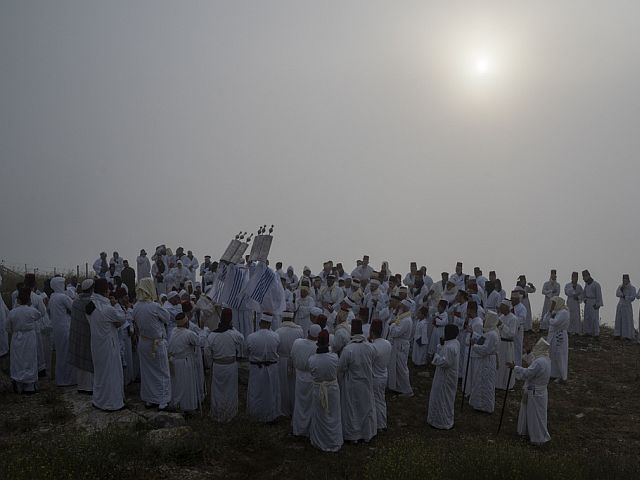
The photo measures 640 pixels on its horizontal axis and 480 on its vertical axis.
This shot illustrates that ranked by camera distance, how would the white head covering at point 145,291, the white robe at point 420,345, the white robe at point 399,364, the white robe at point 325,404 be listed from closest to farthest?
the white robe at point 325,404 < the white head covering at point 145,291 < the white robe at point 399,364 < the white robe at point 420,345

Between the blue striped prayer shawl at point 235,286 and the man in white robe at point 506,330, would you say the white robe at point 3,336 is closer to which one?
the blue striped prayer shawl at point 235,286

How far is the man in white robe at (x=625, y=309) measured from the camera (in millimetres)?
19703

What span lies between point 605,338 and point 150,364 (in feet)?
54.9

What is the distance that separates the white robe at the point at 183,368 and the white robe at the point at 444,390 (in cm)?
464

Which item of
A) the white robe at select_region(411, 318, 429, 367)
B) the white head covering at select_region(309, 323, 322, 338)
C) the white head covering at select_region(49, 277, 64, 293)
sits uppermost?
the white head covering at select_region(49, 277, 64, 293)

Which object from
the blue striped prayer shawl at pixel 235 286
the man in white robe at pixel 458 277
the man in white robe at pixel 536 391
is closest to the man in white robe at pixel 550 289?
the man in white robe at pixel 458 277

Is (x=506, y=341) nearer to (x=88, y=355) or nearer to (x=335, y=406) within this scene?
(x=335, y=406)

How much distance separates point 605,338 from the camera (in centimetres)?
2030

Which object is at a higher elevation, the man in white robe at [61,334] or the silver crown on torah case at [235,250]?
the silver crown on torah case at [235,250]

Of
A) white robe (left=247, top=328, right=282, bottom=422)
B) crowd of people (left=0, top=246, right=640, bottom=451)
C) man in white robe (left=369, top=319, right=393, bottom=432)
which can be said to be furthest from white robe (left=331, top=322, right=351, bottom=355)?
white robe (left=247, top=328, right=282, bottom=422)

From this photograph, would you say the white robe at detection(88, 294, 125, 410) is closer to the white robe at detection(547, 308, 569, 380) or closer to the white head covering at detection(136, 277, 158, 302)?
the white head covering at detection(136, 277, 158, 302)

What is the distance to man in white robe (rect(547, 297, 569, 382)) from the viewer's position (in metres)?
13.7

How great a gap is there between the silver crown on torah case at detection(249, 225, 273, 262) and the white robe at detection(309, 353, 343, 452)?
422 cm

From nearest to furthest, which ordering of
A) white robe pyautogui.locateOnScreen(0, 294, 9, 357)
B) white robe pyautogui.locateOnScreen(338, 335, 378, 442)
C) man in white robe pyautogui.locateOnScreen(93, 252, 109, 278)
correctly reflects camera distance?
white robe pyautogui.locateOnScreen(338, 335, 378, 442), white robe pyautogui.locateOnScreen(0, 294, 9, 357), man in white robe pyautogui.locateOnScreen(93, 252, 109, 278)
